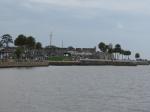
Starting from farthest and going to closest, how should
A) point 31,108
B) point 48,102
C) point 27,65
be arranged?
point 27,65 → point 48,102 → point 31,108

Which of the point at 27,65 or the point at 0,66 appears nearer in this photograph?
the point at 0,66

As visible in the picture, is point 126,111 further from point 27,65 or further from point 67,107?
point 27,65

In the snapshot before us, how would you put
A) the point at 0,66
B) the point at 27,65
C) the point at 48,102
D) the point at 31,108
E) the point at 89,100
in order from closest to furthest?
the point at 31,108 → the point at 48,102 → the point at 89,100 → the point at 0,66 → the point at 27,65

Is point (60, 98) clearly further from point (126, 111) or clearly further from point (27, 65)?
point (27, 65)

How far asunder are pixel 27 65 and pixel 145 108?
135 meters

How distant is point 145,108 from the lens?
40.2 metres

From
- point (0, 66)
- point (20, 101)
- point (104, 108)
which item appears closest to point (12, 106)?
point (20, 101)

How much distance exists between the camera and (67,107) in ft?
131

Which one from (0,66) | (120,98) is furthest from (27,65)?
(120,98)

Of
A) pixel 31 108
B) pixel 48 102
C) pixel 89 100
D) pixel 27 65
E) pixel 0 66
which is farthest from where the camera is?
pixel 27 65

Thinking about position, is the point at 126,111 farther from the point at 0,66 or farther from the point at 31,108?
the point at 0,66

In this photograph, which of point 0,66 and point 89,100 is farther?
point 0,66

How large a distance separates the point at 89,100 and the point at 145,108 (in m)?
6.98

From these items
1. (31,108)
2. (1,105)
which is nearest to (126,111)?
(31,108)
